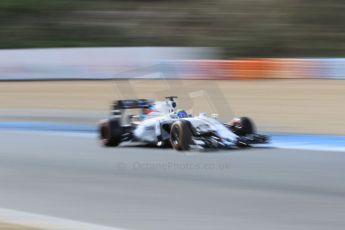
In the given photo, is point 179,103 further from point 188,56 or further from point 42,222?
point 188,56

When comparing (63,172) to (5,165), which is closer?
(63,172)

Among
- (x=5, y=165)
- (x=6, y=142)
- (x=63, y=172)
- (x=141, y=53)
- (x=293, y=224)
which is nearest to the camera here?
(x=293, y=224)

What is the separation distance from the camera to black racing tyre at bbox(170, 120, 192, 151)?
24.8 ft

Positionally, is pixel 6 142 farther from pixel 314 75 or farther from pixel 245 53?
pixel 245 53

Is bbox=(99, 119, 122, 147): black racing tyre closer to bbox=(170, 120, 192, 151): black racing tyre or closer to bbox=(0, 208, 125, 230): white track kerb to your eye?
bbox=(170, 120, 192, 151): black racing tyre

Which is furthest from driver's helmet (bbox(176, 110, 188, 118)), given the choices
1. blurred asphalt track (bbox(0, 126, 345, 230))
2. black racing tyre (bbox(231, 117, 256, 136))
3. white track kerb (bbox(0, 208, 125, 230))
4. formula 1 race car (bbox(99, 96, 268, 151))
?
white track kerb (bbox(0, 208, 125, 230))

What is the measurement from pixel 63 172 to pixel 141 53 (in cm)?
1390

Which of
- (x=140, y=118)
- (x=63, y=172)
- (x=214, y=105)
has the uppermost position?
(x=214, y=105)

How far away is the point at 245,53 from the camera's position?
26922 millimetres

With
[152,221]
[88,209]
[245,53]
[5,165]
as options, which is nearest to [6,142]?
[5,165]

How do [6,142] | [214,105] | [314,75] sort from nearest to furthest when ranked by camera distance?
[6,142], [214,105], [314,75]

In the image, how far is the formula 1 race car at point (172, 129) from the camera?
7730 mm

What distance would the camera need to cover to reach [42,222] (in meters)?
4.96
